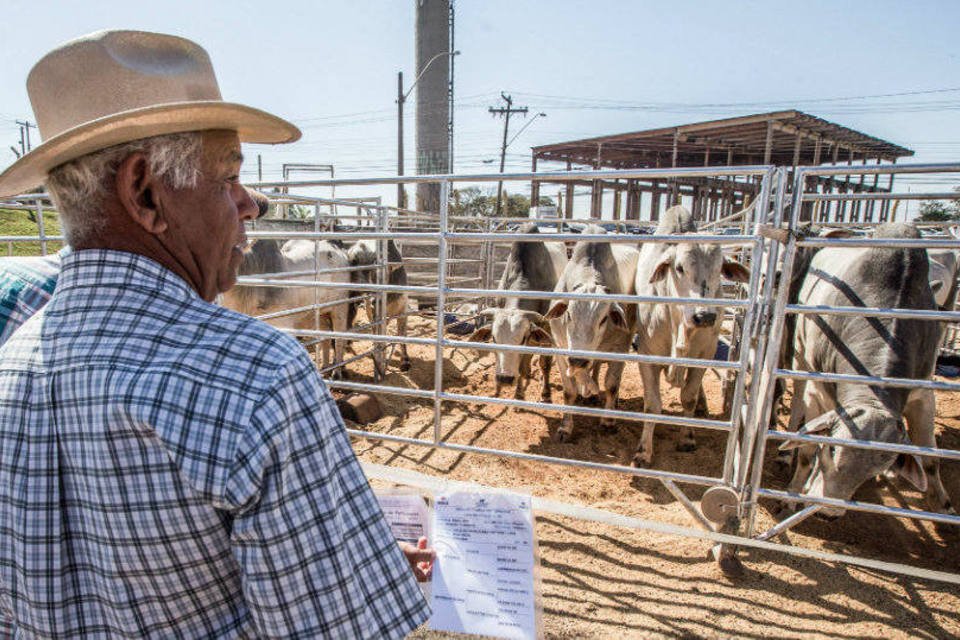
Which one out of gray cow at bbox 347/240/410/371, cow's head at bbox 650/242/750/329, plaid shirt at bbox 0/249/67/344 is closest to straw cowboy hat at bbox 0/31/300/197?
plaid shirt at bbox 0/249/67/344

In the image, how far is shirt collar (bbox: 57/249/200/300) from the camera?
0.85 m

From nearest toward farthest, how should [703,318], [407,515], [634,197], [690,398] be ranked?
[407,515] < [703,318] < [690,398] < [634,197]

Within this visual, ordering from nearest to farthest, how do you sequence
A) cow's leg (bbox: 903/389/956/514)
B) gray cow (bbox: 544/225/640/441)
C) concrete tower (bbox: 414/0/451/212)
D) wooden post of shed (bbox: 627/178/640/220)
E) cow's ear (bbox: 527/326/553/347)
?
cow's leg (bbox: 903/389/956/514) → gray cow (bbox: 544/225/640/441) → cow's ear (bbox: 527/326/553/347) → concrete tower (bbox: 414/0/451/212) → wooden post of shed (bbox: 627/178/640/220)

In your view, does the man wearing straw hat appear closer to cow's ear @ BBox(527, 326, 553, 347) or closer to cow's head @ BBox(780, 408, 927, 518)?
cow's head @ BBox(780, 408, 927, 518)

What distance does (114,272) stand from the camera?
2.80 feet

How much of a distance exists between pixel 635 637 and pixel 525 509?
1.03m

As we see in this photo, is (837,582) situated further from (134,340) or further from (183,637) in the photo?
(134,340)

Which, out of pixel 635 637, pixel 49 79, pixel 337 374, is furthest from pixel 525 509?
pixel 337 374

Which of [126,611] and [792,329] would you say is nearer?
[126,611]

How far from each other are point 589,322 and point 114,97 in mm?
4150

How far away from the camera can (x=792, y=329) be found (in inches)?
186

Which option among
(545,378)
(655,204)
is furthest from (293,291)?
(655,204)

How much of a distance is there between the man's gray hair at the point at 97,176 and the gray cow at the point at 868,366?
3.19m

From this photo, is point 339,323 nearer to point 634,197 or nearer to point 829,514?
point 829,514
